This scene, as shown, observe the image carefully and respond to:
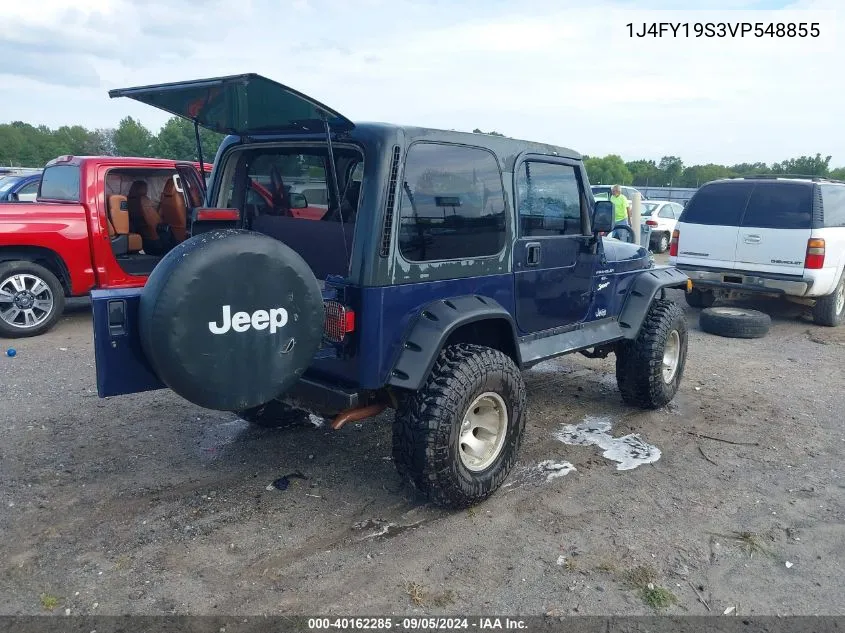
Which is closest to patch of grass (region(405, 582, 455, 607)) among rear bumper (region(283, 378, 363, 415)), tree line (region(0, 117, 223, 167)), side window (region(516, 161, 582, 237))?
rear bumper (region(283, 378, 363, 415))

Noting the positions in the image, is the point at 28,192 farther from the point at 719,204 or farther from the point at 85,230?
the point at 719,204

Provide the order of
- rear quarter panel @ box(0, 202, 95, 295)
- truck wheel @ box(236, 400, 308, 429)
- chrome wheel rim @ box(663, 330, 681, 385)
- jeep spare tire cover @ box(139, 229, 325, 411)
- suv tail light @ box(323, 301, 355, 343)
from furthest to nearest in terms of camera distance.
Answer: rear quarter panel @ box(0, 202, 95, 295) < chrome wheel rim @ box(663, 330, 681, 385) < truck wheel @ box(236, 400, 308, 429) < suv tail light @ box(323, 301, 355, 343) < jeep spare tire cover @ box(139, 229, 325, 411)

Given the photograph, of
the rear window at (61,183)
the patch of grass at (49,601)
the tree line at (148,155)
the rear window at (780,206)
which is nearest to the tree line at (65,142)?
the tree line at (148,155)

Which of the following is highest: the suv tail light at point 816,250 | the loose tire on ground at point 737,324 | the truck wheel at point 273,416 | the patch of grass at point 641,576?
the suv tail light at point 816,250

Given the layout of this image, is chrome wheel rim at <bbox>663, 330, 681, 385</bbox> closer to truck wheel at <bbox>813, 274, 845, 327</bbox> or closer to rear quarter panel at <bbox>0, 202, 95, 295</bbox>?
truck wheel at <bbox>813, 274, 845, 327</bbox>

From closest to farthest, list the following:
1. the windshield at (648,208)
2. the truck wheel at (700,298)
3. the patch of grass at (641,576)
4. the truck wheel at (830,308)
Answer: the patch of grass at (641,576) < the truck wheel at (830,308) < the truck wheel at (700,298) < the windshield at (648,208)

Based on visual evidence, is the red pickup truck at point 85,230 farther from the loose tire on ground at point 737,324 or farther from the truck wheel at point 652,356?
the loose tire on ground at point 737,324

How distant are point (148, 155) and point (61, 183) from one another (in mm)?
36769

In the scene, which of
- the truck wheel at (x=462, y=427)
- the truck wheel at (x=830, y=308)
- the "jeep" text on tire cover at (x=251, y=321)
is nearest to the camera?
the "jeep" text on tire cover at (x=251, y=321)

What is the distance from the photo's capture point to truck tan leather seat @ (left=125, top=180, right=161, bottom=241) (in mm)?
7816

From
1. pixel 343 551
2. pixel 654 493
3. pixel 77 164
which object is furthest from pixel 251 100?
pixel 77 164

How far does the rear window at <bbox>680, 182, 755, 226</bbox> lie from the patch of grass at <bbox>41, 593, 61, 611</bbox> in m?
8.37

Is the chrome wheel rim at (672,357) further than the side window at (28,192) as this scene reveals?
No

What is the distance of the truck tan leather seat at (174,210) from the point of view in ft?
25.3
